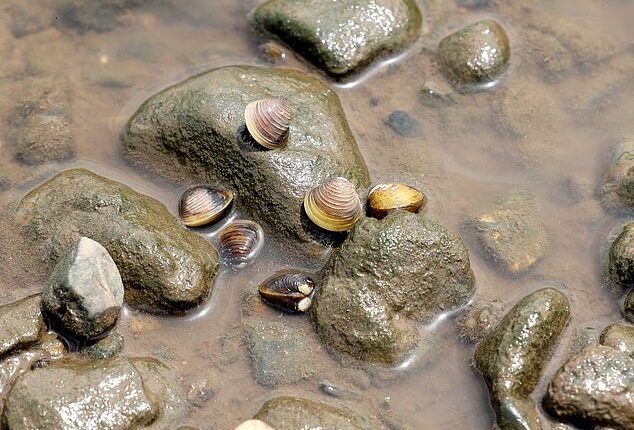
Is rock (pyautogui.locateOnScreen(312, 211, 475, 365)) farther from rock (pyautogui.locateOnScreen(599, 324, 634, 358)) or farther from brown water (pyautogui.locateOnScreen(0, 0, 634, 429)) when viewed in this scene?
rock (pyautogui.locateOnScreen(599, 324, 634, 358))

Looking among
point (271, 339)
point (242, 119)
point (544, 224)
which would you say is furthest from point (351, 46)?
point (271, 339)

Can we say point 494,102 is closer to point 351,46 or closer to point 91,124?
point 351,46

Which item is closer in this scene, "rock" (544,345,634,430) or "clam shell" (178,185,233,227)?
"rock" (544,345,634,430)

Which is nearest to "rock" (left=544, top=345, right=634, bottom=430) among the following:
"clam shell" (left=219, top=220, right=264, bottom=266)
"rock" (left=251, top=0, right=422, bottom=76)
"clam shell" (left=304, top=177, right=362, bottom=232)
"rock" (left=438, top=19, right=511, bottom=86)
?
"clam shell" (left=304, top=177, right=362, bottom=232)

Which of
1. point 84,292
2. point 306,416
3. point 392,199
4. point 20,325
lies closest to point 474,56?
point 392,199

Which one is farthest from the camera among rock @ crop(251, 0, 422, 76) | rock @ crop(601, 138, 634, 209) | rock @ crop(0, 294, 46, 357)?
rock @ crop(251, 0, 422, 76)

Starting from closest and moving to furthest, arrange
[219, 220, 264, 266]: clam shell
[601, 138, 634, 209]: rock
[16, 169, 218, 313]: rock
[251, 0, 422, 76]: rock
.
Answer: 1. [16, 169, 218, 313]: rock
2. [219, 220, 264, 266]: clam shell
3. [601, 138, 634, 209]: rock
4. [251, 0, 422, 76]: rock
